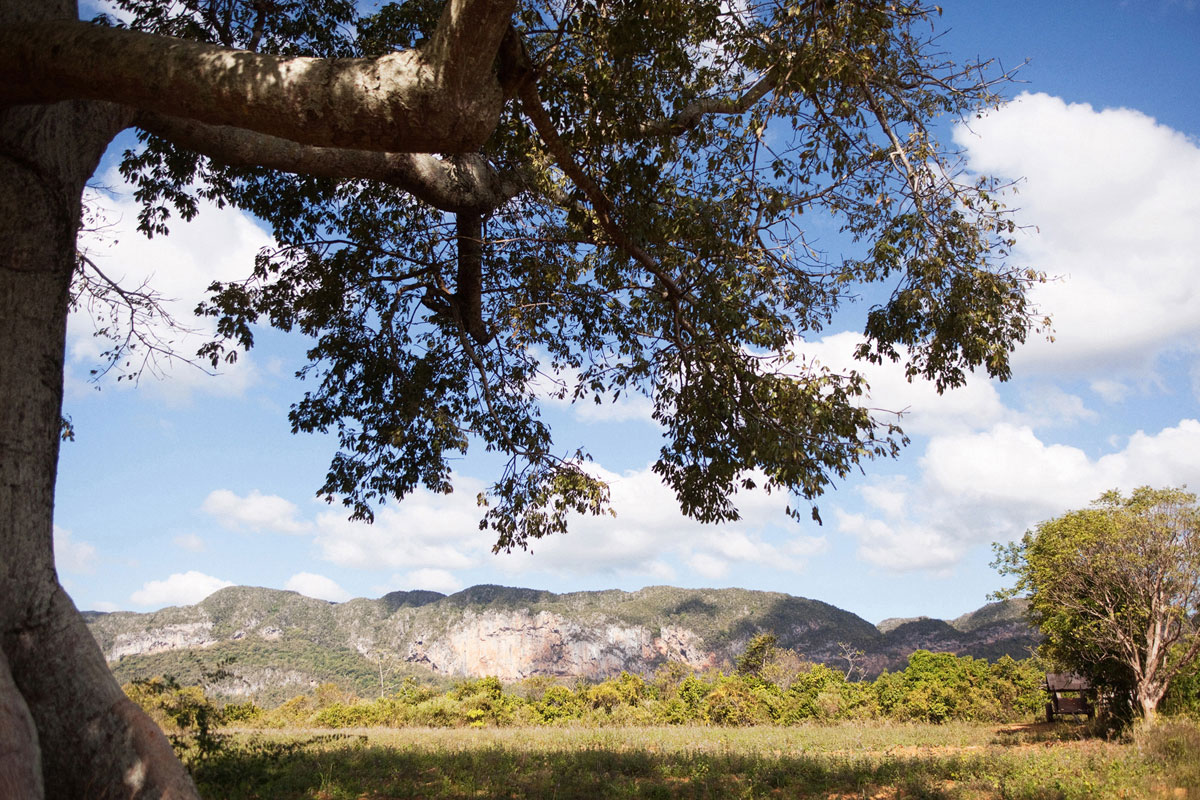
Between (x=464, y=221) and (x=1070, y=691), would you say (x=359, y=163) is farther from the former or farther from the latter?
(x=1070, y=691)

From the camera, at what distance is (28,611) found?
3.65 meters

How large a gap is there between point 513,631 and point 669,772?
207 ft

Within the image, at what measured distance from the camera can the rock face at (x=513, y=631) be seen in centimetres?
5309

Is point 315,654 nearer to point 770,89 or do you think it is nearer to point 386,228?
point 386,228

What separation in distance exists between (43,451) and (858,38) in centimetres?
589

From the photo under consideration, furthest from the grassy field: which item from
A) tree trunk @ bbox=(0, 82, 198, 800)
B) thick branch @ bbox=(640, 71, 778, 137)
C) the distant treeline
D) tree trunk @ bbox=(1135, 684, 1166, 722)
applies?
the distant treeline

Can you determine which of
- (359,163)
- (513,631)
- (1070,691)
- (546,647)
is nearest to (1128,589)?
(1070,691)

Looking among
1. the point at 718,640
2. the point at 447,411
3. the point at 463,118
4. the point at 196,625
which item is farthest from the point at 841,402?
the point at 196,625

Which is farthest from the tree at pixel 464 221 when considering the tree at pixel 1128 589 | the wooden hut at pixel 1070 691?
the wooden hut at pixel 1070 691

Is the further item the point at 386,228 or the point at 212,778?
the point at 386,228

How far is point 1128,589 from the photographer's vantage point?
1216 centimetres

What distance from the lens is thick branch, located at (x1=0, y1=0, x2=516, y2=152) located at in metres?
3.44

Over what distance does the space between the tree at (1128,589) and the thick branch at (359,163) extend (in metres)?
11.2

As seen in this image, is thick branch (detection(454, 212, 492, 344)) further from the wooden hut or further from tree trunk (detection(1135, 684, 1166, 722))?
the wooden hut
